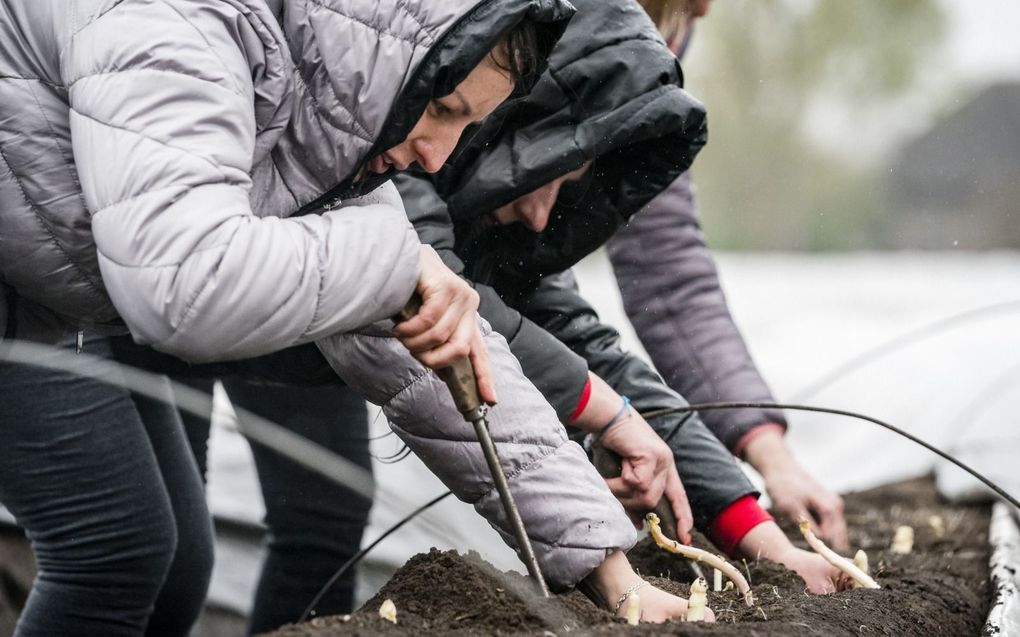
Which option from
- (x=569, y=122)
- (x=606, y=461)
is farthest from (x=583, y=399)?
(x=569, y=122)

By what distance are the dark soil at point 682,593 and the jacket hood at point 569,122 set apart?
0.39 m

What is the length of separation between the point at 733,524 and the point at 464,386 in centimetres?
68

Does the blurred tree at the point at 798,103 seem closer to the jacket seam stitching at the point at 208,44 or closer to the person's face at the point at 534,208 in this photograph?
the person's face at the point at 534,208

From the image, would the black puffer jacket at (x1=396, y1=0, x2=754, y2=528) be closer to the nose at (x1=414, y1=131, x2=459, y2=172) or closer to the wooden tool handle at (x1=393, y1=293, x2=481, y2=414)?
the nose at (x1=414, y1=131, x2=459, y2=172)

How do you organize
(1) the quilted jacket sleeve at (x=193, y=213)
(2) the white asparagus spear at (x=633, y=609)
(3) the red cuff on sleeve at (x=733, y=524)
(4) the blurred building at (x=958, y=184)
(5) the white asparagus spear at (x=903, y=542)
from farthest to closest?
(4) the blurred building at (x=958, y=184), (5) the white asparagus spear at (x=903, y=542), (3) the red cuff on sleeve at (x=733, y=524), (2) the white asparagus spear at (x=633, y=609), (1) the quilted jacket sleeve at (x=193, y=213)

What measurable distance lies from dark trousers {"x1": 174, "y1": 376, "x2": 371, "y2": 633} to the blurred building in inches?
98.3

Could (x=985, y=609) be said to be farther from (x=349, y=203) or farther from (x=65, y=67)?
(x=65, y=67)

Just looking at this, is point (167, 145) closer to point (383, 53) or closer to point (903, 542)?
point (383, 53)

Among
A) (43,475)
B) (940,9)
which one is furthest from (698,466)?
(940,9)

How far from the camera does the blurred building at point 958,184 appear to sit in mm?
4594

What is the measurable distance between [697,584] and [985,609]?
0.56m

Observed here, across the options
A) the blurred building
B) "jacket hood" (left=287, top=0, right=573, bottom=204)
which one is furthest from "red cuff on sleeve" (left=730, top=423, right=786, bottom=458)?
the blurred building

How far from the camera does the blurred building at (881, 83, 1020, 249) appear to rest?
4.59 meters

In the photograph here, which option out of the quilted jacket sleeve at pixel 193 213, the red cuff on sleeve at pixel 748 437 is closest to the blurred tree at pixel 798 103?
the red cuff on sleeve at pixel 748 437
